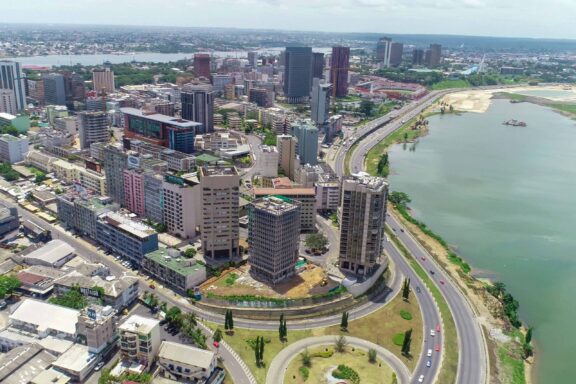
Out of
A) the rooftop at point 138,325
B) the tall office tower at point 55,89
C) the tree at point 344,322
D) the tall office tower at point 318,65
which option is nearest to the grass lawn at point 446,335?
the tree at point 344,322

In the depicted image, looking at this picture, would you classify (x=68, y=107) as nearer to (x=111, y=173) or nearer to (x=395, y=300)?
(x=111, y=173)

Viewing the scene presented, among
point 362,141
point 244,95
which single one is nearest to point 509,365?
point 362,141

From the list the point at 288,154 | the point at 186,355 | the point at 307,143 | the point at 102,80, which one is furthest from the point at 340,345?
the point at 102,80

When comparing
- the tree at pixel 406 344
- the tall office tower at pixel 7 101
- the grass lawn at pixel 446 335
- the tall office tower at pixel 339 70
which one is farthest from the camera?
the tall office tower at pixel 339 70

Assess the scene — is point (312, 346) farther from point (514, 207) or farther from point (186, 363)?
point (514, 207)

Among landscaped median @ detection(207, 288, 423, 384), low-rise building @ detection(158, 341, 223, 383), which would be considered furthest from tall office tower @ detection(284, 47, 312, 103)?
low-rise building @ detection(158, 341, 223, 383)

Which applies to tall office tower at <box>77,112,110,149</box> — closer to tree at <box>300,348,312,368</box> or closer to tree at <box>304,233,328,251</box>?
tree at <box>304,233,328,251</box>

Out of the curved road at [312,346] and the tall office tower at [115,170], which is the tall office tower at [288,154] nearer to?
the tall office tower at [115,170]
